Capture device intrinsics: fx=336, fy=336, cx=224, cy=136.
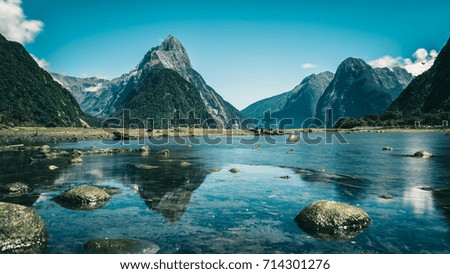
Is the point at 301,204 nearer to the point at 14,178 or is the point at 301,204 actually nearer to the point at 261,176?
the point at 261,176

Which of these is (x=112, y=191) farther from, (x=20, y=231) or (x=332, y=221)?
(x=332, y=221)

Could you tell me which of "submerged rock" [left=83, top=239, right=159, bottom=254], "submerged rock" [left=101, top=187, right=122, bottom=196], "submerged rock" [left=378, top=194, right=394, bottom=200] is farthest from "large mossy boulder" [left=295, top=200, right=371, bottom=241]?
"submerged rock" [left=101, top=187, right=122, bottom=196]

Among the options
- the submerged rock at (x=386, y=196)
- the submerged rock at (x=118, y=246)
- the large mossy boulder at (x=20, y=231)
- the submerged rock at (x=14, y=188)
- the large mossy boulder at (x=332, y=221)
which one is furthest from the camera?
the submerged rock at (x=14, y=188)

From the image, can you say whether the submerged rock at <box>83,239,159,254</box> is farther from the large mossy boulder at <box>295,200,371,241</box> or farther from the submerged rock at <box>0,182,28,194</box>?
the submerged rock at <box>0,182,28,194</box>

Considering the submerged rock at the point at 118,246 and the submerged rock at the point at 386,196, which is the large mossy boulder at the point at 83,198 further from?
the submerged rock at the point at 386,196

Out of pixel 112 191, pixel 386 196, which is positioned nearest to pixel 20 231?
pixel 112 191

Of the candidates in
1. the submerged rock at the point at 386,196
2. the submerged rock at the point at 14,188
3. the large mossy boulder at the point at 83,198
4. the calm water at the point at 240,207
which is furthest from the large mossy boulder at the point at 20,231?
the submerged rock at the point at 386,196
